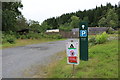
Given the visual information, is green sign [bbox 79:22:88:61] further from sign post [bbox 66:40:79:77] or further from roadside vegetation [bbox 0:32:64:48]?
roadside vegetation [bbox 0:32:64:48]

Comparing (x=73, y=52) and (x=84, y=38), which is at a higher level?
(x=84, y=38)

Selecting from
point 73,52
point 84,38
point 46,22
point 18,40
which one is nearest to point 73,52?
point 73,52

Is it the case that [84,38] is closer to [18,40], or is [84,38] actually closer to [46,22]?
[18,40]

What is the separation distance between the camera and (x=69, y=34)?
3447cm

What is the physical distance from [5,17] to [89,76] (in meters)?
19.6

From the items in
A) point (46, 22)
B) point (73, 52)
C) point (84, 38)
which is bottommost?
point (73, 52)

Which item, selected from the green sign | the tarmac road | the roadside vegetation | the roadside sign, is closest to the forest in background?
the roadside vegetation

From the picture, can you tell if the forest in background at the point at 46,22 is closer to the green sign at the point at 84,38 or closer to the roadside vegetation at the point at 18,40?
the roadside vegetation at the point at 18,40

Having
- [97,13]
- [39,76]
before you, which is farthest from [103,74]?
[97,13]

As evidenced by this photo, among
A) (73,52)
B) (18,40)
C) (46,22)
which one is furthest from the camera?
(46,22)

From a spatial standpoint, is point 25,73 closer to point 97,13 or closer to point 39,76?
point 39,76

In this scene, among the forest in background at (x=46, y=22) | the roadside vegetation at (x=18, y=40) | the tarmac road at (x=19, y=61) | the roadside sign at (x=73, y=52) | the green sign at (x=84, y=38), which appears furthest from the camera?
the forest in background at (x=46, y=22)

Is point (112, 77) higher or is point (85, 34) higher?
point (85, 34)

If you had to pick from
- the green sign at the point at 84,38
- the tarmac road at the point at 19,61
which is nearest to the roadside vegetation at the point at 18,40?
the tarmac road at the point at 19,61
